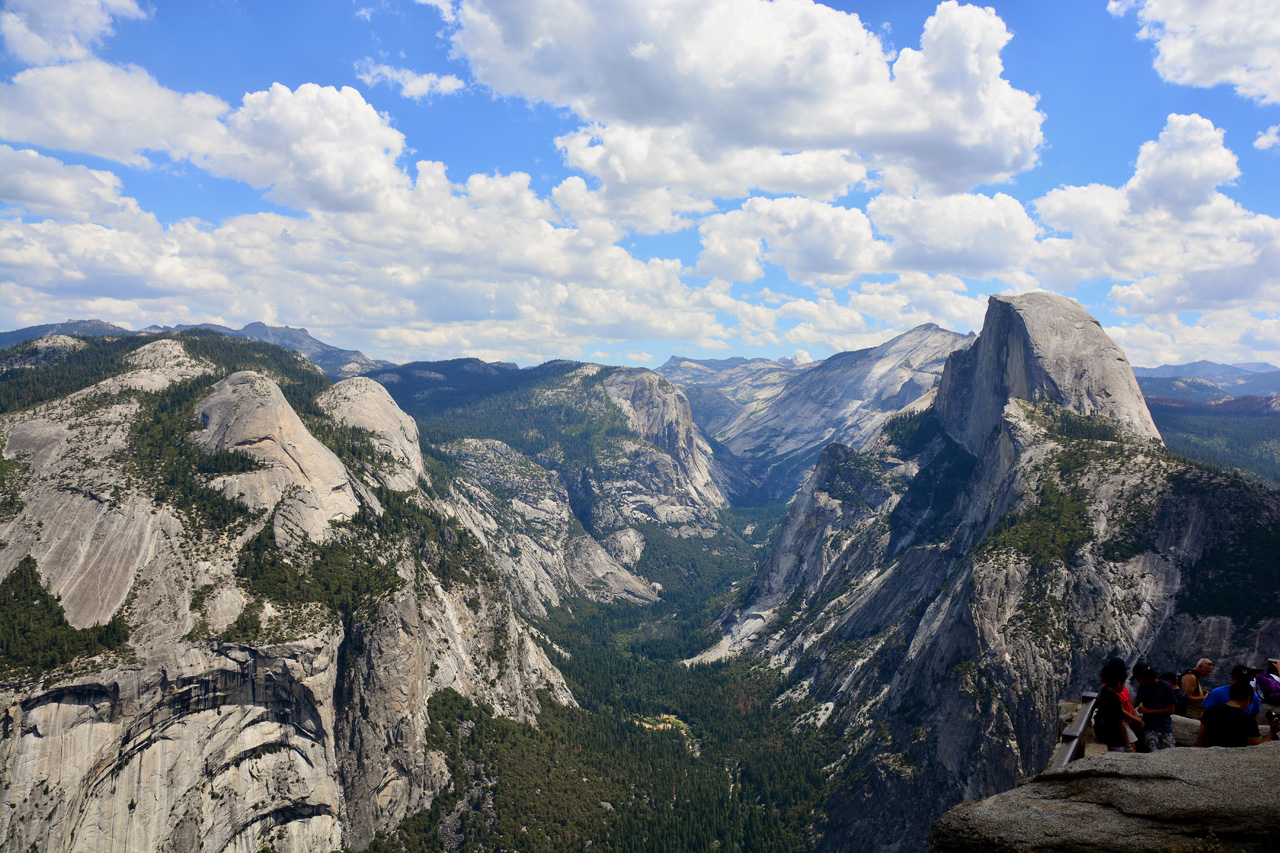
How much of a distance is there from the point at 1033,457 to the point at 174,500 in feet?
503

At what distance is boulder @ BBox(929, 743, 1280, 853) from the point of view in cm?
1603

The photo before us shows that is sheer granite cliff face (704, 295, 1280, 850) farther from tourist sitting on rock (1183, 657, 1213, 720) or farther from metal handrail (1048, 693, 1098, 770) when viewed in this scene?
metal handrail (1048, 693, 1098, 770)

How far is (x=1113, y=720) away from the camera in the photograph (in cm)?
2142

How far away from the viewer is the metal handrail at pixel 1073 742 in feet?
67.3

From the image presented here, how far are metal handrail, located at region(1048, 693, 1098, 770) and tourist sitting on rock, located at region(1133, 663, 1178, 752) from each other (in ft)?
5.78

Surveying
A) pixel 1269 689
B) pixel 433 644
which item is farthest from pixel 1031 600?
pixel 433 644

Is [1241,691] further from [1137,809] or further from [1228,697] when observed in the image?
[1137,809]

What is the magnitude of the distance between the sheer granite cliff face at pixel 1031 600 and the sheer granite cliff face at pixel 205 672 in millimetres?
70081

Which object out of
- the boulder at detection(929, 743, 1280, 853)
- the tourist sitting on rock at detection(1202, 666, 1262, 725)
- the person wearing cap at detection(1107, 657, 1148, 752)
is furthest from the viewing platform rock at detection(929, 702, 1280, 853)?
the tourist sitting on rock at detection(1202, 666, 1262, 725)

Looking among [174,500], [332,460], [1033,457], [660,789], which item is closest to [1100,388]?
[1033,457]

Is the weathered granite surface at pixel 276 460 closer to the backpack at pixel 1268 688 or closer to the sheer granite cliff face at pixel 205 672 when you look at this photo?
the sheer granite cliff face at pixel 205 672

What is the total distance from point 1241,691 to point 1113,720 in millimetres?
3578

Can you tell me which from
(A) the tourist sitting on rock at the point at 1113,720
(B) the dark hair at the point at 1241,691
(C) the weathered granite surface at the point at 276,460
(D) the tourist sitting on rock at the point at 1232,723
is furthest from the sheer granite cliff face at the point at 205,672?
(B) the dark hair at the point at 1241,691

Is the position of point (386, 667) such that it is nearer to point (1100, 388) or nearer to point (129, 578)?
point (129, 578)
